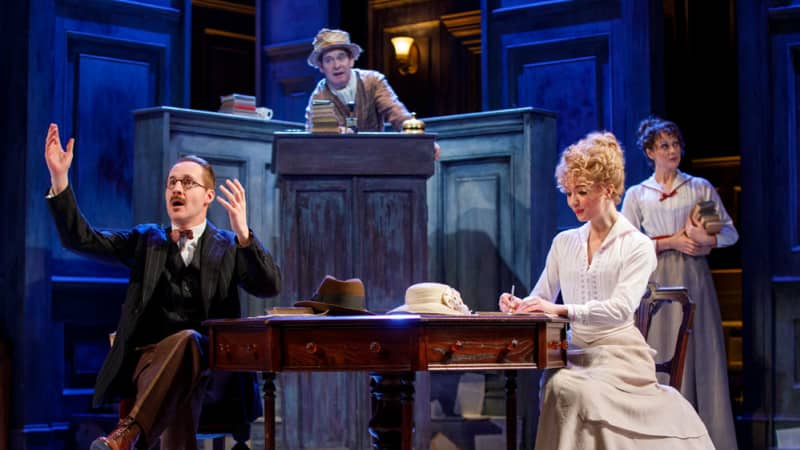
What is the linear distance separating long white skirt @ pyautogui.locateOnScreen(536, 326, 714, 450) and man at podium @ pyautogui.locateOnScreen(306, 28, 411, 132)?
2.60 meters

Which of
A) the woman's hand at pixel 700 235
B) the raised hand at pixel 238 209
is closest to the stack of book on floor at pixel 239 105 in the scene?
the raised hand at pixel 238 209

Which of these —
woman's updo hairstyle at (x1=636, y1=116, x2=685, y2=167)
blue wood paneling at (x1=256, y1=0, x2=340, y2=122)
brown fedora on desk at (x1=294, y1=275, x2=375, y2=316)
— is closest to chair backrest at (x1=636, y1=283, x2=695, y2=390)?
brown fedora on desk at (x1=294, y1=275, x2=375, y2=316)

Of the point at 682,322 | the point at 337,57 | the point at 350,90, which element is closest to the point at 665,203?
the point at 350,90

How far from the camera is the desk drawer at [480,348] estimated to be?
310 cm

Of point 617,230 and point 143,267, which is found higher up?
point 617,230

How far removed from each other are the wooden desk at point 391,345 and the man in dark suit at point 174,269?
41cm

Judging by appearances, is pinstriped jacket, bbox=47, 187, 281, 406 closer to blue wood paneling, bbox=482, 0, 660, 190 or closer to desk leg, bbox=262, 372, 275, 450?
desk leg, bbox=262, 372, 275, 450

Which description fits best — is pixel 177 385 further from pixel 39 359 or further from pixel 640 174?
pixel 640 174

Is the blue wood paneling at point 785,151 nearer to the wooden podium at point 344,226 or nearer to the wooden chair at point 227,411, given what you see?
the wooden podium at point 344,226

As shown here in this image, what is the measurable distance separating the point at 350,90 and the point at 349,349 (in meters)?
3.03

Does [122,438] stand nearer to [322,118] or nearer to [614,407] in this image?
[614,407]

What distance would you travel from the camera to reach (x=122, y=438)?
320 centimetres

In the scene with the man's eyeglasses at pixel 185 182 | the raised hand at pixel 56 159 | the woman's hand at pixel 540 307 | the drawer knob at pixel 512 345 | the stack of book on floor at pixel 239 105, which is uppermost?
the stack of book on floor at pixel 239 105

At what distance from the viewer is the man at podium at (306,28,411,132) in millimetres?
5867
